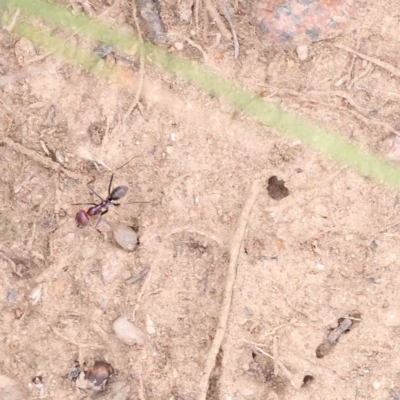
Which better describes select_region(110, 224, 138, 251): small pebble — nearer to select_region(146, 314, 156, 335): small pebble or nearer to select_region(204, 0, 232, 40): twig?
select_region(146, 314, 156, 335): small pebble

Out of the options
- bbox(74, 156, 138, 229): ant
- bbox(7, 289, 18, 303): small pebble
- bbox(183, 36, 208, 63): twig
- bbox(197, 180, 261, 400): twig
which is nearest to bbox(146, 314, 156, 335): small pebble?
bbox(197, 180, 261, 400): twig

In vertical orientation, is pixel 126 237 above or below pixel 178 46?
below

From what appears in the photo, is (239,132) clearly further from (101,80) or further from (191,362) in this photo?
(191,362)

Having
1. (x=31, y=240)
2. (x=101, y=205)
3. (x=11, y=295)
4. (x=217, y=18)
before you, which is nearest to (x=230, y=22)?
(x=217, y=18)

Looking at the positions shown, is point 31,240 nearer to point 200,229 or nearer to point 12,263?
point 12,263

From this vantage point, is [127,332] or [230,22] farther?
[127,332]

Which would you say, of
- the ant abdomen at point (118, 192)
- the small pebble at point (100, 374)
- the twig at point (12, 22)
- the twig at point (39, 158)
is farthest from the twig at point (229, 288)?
the twig at point (12, 22)
